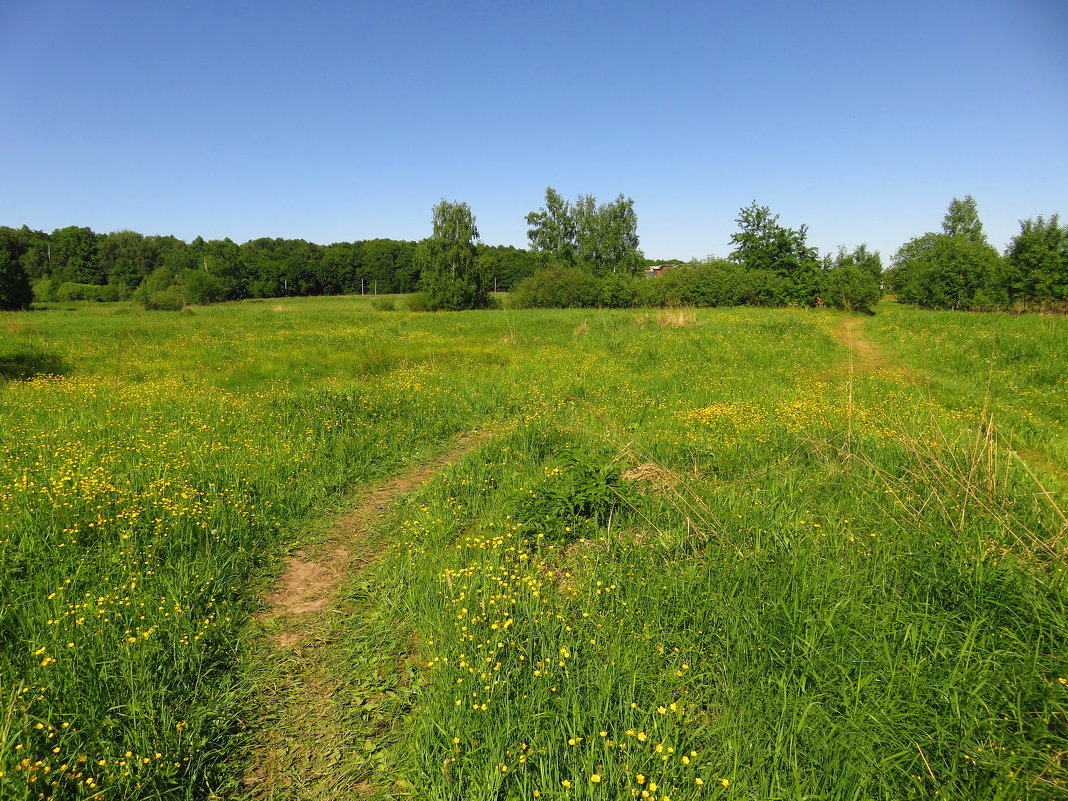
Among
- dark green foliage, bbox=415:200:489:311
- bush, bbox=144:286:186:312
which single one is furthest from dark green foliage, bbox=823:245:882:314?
bush, bbox=144:286:186:312

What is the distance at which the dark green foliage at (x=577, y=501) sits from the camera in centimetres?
530

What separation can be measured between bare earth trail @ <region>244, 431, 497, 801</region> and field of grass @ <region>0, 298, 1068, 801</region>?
3 cm

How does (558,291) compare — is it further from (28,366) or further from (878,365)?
(28,366)

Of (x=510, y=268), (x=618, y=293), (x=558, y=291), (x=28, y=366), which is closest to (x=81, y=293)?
(x=558, y=291)

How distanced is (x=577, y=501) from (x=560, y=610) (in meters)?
1.55

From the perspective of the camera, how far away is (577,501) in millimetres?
5367

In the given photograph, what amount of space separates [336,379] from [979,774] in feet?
43.7

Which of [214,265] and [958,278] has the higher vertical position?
[214,265]

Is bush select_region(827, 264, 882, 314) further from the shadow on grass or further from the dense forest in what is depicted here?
the shadow on grass

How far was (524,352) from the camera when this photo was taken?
18016 mm

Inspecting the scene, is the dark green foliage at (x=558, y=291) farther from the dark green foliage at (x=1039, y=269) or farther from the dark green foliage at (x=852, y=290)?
the dark green foliage at (x=1039, y=269)

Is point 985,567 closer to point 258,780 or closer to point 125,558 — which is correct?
point 258,780

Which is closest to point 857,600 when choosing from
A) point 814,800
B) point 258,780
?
point 814,800

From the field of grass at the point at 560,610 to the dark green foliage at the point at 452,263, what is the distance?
4108 centimetres
